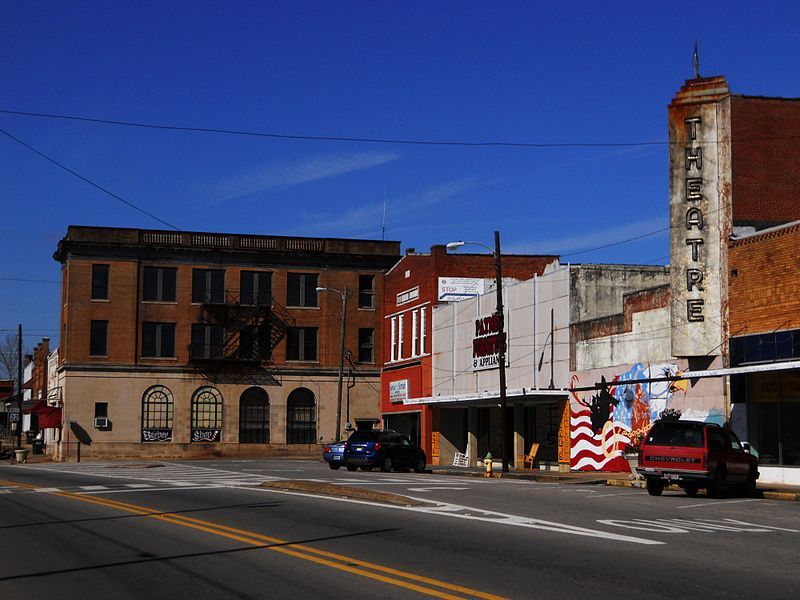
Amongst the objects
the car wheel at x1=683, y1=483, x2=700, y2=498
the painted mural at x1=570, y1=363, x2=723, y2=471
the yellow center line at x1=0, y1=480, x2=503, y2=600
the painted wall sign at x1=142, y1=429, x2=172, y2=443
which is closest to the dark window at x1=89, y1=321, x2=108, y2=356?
the painted wall sign at x1=142, y1=429, x2=172, y2=443

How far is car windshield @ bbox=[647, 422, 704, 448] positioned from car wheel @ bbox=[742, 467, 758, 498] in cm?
226

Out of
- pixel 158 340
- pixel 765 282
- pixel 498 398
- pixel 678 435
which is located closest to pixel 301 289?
pixel 158 340

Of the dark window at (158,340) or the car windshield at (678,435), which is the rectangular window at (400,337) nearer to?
the dark window at (158,340)

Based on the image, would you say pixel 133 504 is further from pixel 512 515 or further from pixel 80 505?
pixel 512 515

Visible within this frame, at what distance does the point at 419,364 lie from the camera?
59125 millimetres

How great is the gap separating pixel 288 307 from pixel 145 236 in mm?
10355

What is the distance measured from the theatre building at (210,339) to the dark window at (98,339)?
0.21 feet

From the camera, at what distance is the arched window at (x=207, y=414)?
6969cm

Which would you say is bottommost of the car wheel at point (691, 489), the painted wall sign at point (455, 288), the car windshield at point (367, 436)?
the car wheel at point (691, 489)

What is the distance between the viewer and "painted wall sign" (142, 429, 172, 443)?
68.7m

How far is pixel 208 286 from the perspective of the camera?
7100 centimetres

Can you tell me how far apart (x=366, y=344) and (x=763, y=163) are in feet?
139

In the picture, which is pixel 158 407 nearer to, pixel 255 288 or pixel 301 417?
pixel 301 417

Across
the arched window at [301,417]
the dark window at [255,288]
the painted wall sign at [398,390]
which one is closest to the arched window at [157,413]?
the arched window at [301,417]
